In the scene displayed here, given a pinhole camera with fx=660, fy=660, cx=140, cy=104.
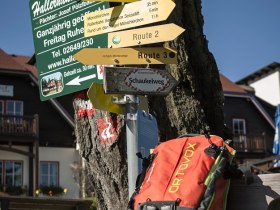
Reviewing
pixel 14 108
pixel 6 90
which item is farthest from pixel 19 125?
pixel 6 90

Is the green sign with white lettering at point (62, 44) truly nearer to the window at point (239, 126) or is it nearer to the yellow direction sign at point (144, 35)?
the yellow direction sign at point (144, 35)

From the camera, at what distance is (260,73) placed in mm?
38438

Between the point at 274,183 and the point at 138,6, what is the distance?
1419 mm

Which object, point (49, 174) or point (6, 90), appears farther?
point (6, 90)

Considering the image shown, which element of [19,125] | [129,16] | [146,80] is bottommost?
[146,80]

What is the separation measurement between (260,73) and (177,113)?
3406 cm

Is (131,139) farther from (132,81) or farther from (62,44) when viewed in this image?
(62,44)

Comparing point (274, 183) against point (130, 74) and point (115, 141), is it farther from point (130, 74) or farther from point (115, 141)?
point (115, 141)

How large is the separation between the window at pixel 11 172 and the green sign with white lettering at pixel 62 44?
24.4 meters

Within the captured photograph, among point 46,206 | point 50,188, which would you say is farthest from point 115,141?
point 50,188

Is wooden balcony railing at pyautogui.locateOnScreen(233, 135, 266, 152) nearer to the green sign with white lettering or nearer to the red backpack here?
the green sign with white lettering

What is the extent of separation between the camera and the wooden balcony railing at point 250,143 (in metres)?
Result: 35.7

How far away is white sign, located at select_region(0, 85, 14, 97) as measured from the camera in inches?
1195

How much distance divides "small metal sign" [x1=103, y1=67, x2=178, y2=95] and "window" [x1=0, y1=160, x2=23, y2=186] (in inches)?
1017
